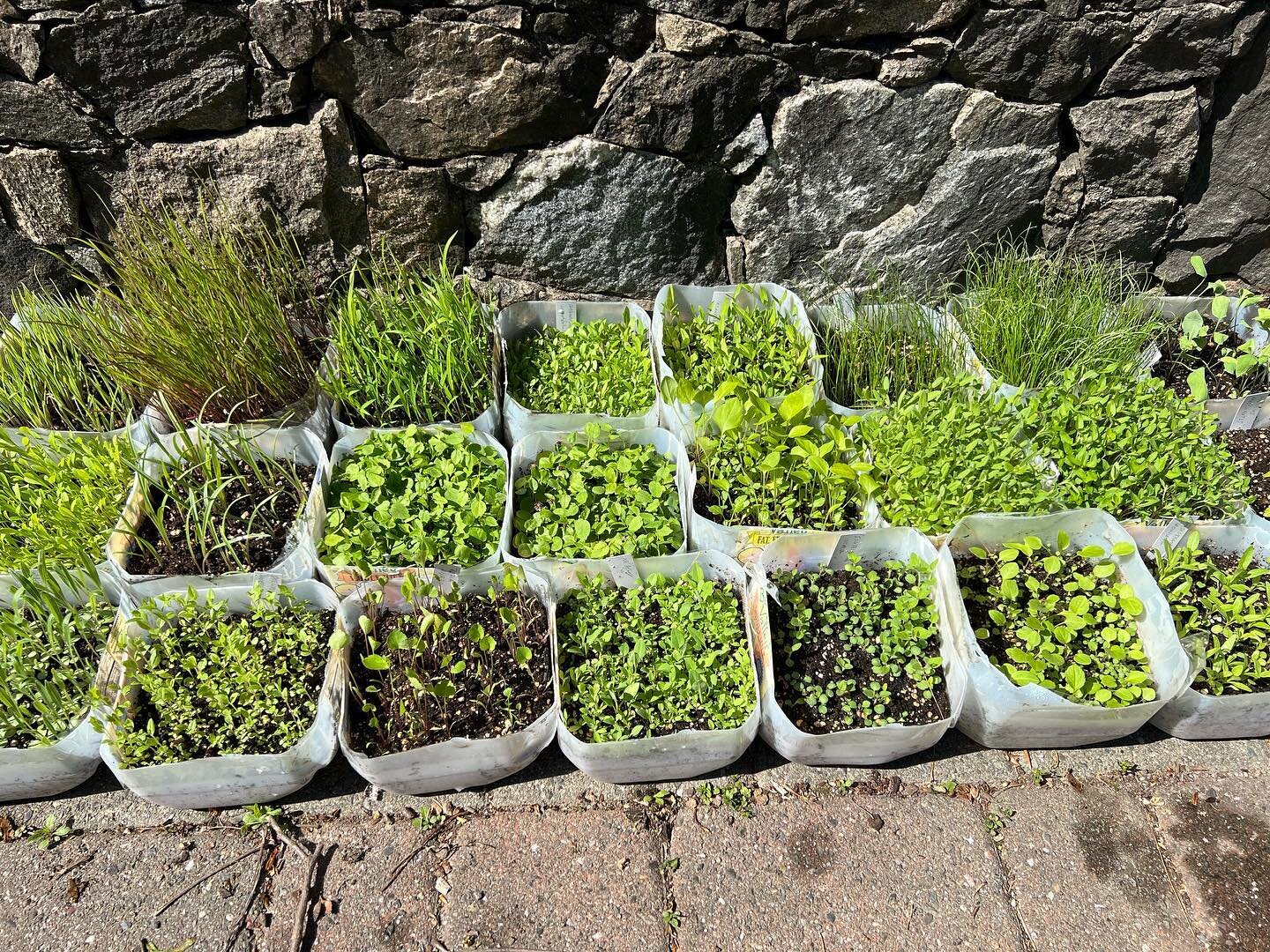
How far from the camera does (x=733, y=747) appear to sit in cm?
201

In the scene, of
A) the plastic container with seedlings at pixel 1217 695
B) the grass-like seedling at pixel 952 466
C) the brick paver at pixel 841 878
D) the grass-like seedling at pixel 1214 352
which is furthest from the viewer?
the grass-like seedling at pixel 1214 352

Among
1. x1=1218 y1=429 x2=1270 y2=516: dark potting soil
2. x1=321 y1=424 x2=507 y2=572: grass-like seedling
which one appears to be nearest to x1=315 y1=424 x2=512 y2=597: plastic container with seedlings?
x1=321 y1=424 x2=507 y2=572: grass-like seedling

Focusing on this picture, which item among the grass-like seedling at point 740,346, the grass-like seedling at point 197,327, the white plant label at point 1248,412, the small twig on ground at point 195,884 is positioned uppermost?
the grass-like seedling at point 197,327

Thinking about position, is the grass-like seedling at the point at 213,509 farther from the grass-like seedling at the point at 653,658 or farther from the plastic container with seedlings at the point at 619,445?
the grass-like seedling at the point at 653,658

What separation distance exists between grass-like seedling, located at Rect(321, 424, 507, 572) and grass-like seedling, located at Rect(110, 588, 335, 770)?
0.76ft

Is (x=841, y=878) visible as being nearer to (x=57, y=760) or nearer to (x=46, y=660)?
(x=57, y=760)

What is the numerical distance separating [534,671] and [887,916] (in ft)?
3.43

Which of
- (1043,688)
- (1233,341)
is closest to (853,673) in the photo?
(1043,688)

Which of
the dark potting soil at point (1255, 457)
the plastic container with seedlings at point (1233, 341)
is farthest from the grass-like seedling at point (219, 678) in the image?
the plastic container with seedlings at point (1233, 341)

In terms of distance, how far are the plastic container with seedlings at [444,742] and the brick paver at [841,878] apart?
1.51 ft

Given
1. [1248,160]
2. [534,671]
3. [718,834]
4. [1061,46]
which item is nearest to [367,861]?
[534,671]

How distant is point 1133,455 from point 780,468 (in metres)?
1.04

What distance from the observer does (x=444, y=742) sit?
75.5 inches

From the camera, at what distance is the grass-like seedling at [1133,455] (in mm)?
2334
